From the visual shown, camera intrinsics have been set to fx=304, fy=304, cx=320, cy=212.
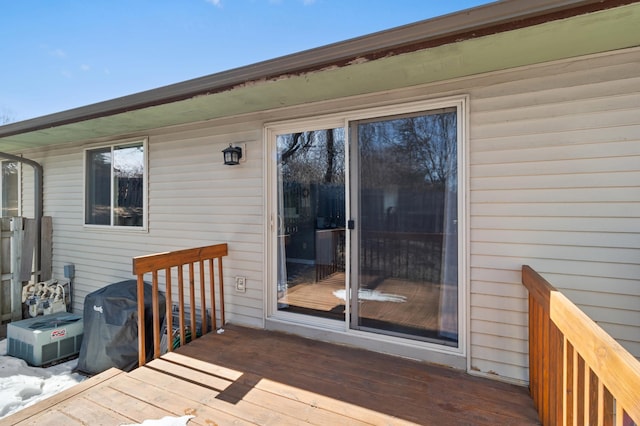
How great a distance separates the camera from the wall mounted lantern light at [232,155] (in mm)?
3307

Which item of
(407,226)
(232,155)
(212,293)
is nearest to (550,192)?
(407,226)

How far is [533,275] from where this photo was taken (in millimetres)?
1930

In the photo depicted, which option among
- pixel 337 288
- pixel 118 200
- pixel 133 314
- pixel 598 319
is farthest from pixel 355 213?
pixel 118 200

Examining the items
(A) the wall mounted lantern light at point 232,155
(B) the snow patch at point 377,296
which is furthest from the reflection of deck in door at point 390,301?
(A) the wall mounted lantern light at point 232,155

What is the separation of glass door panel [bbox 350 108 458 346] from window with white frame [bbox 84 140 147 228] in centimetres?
307

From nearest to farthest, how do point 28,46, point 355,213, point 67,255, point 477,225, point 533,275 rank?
point 533,275, point 477,225, point 355,213, point 67,255, point 28,46

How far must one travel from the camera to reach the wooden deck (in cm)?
185

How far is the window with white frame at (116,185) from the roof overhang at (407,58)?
2.91 feet

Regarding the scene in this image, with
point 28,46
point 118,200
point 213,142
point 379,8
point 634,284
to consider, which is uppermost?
point 28,46

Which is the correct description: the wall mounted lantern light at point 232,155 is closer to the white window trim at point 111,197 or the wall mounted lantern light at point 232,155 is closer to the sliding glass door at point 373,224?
the sliding glass door at point 373,224

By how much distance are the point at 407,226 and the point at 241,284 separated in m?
1.92

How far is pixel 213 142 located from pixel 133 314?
81.2 inches

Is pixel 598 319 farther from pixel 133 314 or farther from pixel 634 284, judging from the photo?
pixel 133 314

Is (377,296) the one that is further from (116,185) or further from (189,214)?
(116,185)
